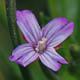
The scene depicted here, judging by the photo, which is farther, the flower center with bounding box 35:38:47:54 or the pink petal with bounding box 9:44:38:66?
the flower center with bounding box 35:38:47:54

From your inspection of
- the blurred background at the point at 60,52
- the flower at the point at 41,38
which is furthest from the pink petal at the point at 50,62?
the blurred background at the point at 60,52

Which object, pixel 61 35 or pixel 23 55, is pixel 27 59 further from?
pixel 61 35

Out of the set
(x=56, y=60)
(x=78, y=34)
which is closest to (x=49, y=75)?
(x=56, y=60)

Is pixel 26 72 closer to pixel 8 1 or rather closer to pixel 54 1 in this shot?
pixel 8 1

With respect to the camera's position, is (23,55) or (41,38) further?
(41,38)

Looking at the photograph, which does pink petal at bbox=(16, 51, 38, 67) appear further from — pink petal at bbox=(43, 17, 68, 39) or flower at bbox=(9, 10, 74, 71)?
pink petal at bbox=(43, 17, 68, 39)

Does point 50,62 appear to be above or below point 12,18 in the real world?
below

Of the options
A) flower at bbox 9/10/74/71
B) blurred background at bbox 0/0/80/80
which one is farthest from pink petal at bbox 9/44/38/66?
blurred background at bbox 0/0/80/80

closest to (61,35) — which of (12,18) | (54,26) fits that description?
(54,26)
